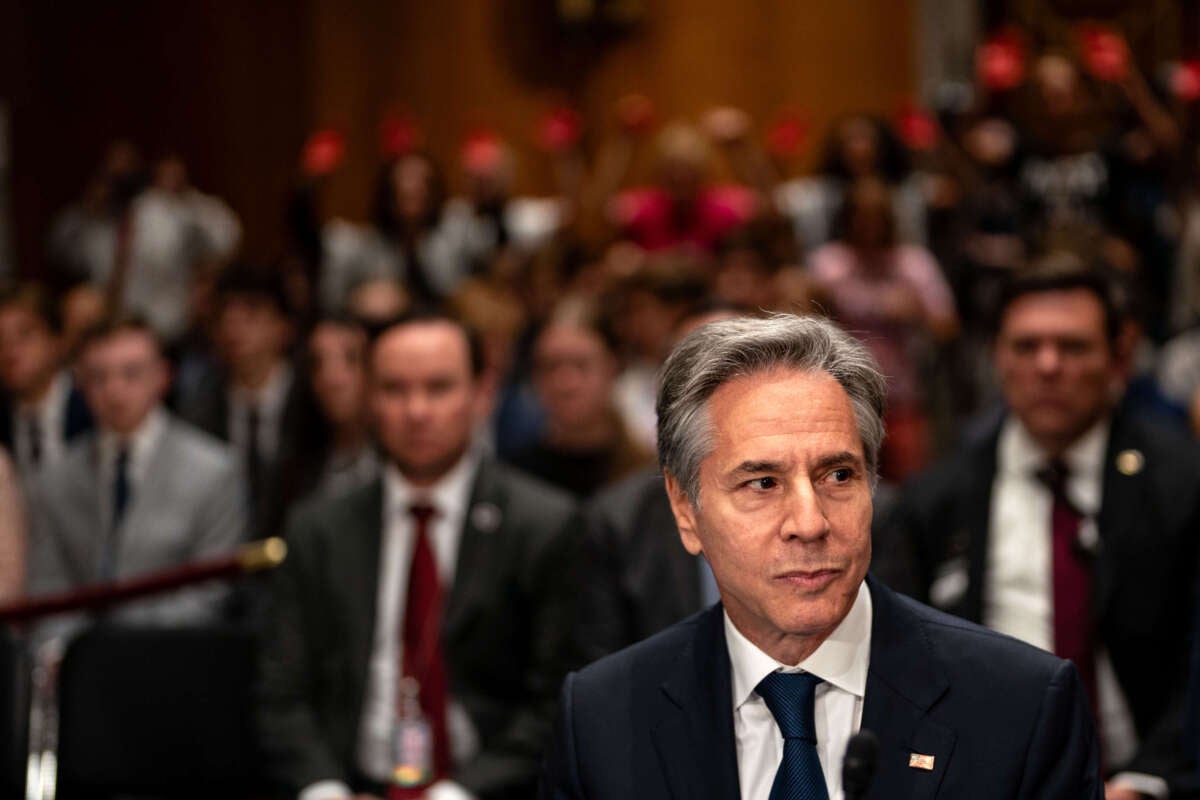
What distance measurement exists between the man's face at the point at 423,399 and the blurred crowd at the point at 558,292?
13cm

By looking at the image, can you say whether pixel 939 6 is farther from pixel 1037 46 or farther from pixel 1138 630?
pixel 1138 630

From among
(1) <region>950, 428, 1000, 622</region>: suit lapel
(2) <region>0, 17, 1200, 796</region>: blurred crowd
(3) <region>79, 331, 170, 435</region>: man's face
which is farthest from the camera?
(3) <region>79, 331, 170, 435</region>: man's face

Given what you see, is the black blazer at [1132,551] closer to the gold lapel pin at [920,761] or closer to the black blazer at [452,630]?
the black blazer at [452,630]

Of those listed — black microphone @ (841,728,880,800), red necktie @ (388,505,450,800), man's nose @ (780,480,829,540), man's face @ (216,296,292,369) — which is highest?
man's nose @ (780,480,829,540)

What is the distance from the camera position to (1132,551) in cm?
335

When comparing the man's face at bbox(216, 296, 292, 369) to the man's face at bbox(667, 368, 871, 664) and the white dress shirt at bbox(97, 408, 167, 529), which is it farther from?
the man's face at bbox(667, 368, 871, 664)

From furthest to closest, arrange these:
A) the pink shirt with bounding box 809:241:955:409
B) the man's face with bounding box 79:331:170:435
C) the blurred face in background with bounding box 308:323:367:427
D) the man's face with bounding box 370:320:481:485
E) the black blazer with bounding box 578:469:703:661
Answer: the pink shirt with bounding box 809:241:955:409, the blurred face in background with bounding box 308:323:367:427, the man's face with bounding box 79:331:170:435, the man's face with bounding box 370:320:481:485, the black blazer with bounding box 578:469:703:661

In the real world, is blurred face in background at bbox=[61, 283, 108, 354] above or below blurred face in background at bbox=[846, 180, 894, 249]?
below

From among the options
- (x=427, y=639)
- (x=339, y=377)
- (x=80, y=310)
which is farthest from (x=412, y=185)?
(x=427, y=639)

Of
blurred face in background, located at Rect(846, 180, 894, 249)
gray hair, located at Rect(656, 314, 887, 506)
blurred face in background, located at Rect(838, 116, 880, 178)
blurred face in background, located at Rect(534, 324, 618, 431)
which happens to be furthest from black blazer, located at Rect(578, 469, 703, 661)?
blurred face in background, located at Rect(838, 116, 880, 178)

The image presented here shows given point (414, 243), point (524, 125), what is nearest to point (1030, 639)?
point (414, 243)

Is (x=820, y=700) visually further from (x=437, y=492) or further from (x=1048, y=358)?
(x=437, y=492)

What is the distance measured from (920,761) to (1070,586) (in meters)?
1.55

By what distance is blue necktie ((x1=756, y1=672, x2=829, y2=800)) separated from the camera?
1.98 meters
